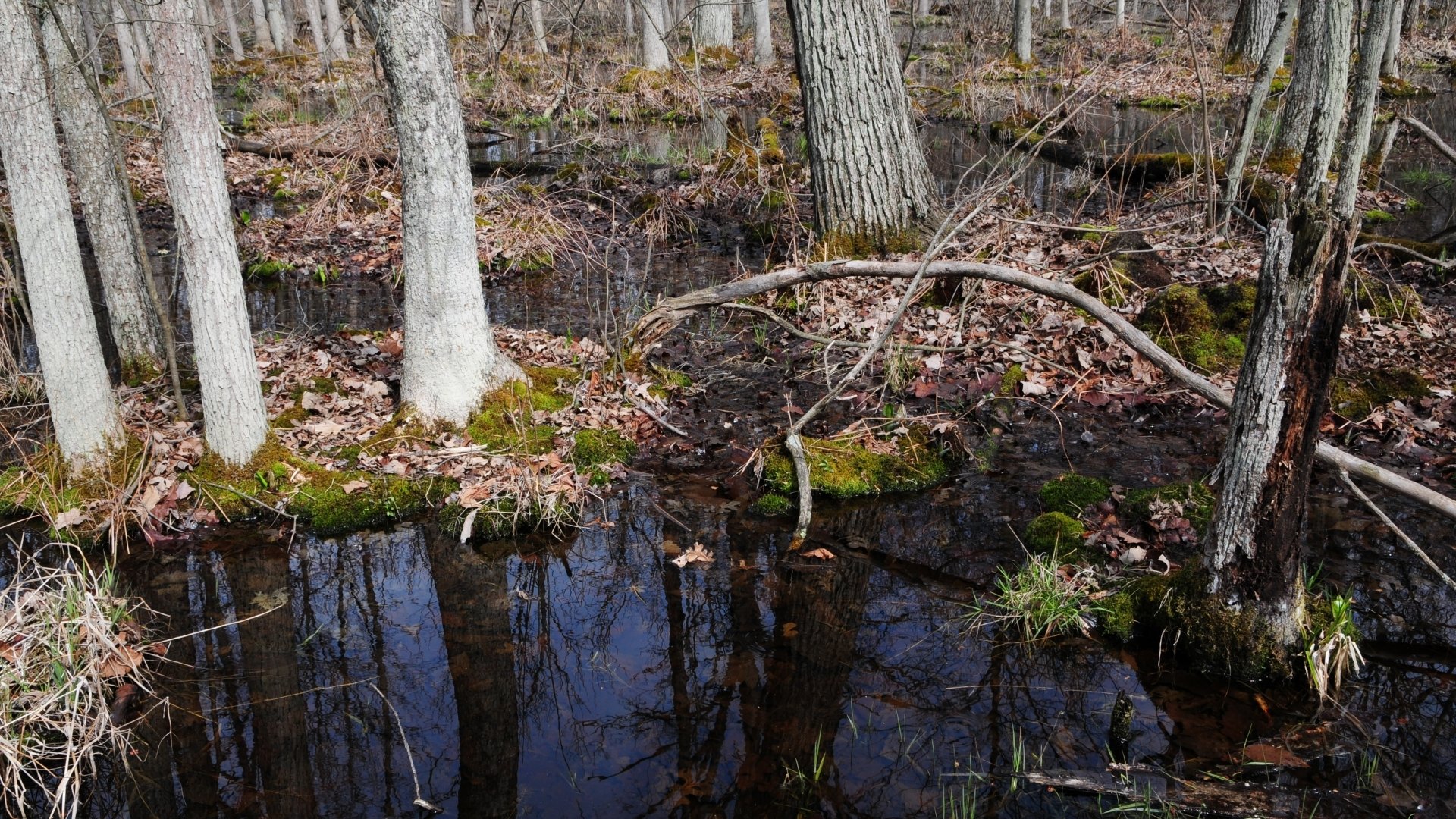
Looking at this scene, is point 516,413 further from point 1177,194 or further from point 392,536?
point 1177,194

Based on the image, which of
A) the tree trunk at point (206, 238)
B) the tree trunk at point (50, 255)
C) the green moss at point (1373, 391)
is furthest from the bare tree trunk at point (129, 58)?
the green moss at point (1373, 391)

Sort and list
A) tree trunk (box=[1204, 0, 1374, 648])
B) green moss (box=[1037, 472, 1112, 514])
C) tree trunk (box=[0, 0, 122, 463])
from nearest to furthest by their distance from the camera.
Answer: tree trunk (box=[1204, 0, 1374, 648])
tree trunk (box=[0, 0, 122, 463])
green moss (box=[1037, 472, 1112, 514])

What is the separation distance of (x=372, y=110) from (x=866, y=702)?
47.9 feet

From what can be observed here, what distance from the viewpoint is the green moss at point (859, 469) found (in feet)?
22.5

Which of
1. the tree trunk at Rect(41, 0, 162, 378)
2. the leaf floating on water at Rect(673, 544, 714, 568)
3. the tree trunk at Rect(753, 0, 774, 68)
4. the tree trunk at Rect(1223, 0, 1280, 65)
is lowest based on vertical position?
the leaf floating on water at Rect(673, 544, 714, 568)

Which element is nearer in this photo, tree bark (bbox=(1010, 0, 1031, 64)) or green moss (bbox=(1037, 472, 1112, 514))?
green moss (bbox=(1037, 472, 1112, 514))

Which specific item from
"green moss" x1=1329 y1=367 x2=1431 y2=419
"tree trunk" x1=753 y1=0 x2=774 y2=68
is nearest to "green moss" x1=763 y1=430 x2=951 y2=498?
"green moss" x1=1329 y1=367 x2=1431 y2=419

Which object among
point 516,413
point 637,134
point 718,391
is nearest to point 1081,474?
point 718,391

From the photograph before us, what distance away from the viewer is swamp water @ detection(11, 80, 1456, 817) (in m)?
4.30

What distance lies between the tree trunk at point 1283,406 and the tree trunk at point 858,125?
503cm

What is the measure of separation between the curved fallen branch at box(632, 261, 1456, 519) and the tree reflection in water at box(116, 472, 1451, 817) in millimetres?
999

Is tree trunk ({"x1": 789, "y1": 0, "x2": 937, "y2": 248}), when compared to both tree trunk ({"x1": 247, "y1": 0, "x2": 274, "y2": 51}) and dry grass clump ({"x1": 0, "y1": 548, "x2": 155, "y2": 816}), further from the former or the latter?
tree trunk ({"x1": 247, "y1": 0, "x2": 274, "y2": 51})

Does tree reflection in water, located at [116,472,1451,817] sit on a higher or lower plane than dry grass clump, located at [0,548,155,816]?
lower

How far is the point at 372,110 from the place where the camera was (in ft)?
53.0
